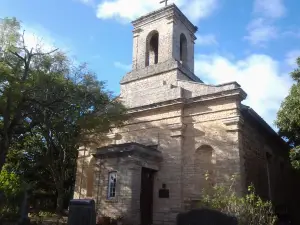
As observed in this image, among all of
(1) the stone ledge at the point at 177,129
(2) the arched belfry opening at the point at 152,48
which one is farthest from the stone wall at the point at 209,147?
(2) the arched belfry opening at the point at 152,48

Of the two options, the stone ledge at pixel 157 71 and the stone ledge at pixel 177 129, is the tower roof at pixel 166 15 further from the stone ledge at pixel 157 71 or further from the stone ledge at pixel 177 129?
the stone ledge at pixel 177 129

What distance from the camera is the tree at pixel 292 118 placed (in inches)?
566

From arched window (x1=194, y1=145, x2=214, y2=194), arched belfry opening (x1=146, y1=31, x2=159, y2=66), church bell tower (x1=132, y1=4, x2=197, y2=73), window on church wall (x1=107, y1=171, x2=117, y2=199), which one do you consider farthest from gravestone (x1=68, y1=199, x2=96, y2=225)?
arched belfry opening (x1=146, y1=31, x2=159, y2=66)

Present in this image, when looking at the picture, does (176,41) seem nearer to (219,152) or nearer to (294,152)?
(219,152)

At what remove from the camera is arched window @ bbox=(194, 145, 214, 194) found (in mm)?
15308

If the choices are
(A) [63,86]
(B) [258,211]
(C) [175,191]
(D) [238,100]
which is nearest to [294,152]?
(D) [238,100]

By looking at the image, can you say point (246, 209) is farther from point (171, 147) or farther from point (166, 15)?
point (166, 15)

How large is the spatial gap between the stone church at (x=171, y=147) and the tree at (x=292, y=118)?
5.59 feet

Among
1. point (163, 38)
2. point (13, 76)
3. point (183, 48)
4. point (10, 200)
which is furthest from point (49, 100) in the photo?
point (183, 48)

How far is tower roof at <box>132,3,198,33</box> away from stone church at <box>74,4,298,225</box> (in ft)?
0.31

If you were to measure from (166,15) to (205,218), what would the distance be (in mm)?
15040

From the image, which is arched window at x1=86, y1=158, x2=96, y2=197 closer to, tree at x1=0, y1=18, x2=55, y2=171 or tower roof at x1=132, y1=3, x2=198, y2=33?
tree at x1=0, y1=18, x2=55, y2=171

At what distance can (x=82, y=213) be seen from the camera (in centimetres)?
979

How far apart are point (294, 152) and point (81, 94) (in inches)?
413
